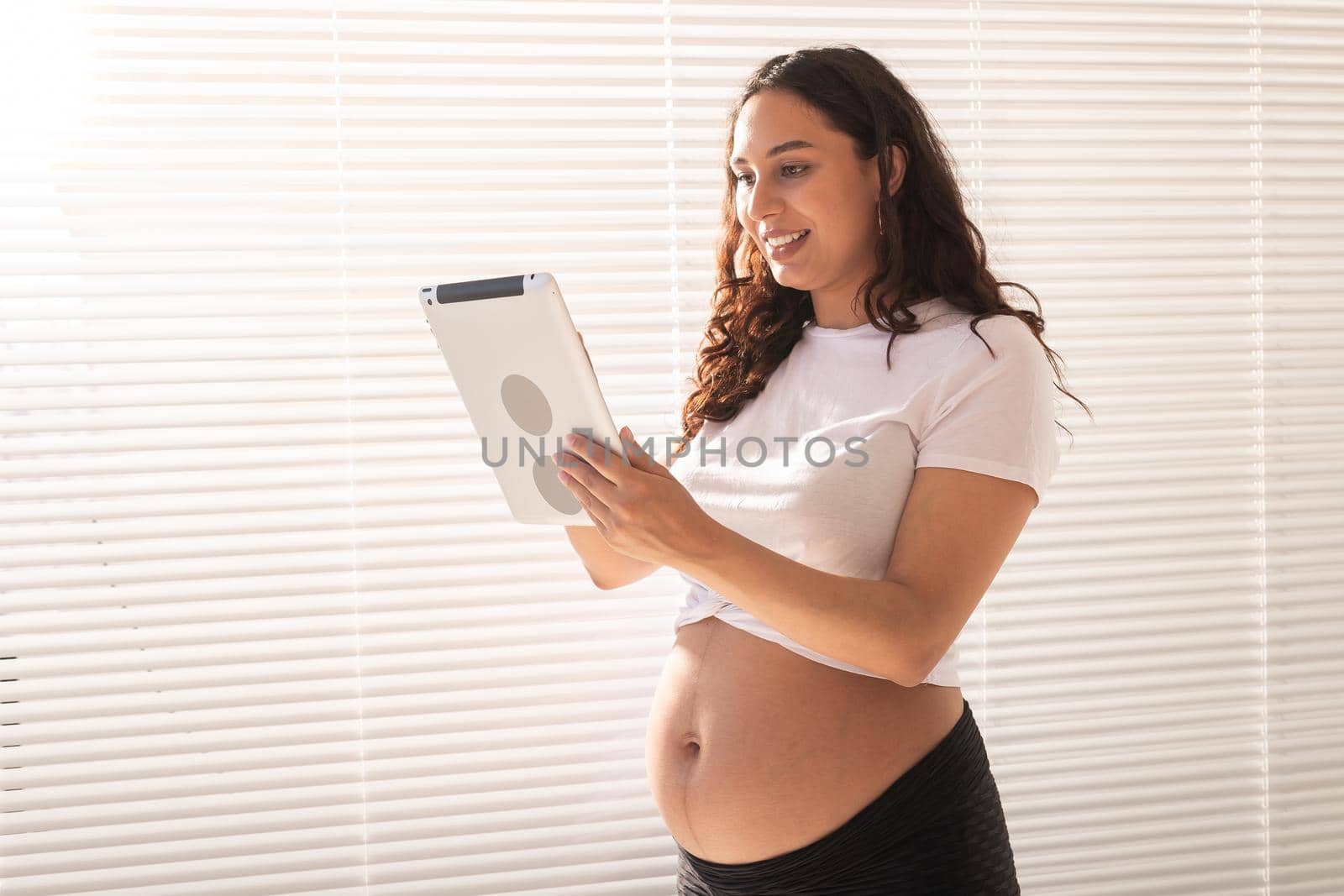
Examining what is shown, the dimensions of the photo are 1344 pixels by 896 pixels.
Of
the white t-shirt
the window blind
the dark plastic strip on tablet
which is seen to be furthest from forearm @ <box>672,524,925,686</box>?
the window blind

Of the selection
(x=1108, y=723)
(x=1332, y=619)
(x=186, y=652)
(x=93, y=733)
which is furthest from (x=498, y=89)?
(x=1332, y=619)

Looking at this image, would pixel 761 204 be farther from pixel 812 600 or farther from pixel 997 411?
pixel 812 600

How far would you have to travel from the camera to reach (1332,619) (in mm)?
2025

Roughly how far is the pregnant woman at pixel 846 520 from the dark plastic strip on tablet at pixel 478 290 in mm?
181

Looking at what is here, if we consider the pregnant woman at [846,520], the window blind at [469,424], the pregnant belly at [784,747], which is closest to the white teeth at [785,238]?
the pregnant woman at [846,520]

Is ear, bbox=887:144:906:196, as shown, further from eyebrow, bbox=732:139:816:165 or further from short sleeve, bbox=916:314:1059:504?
short sleeve, bbox=916:314:1059:504

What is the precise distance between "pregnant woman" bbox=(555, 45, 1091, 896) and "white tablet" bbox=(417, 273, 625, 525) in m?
0.07

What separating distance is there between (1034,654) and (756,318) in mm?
829

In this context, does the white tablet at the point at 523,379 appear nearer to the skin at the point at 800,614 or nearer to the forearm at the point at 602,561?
the skin at the point at 800,614

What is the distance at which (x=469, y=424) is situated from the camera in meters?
1.72

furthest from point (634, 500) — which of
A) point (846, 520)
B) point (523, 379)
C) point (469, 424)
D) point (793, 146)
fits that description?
point (469, 424)

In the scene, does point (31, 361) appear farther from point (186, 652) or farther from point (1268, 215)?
point (1268, 215)

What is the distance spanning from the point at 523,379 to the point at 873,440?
431 millimetres

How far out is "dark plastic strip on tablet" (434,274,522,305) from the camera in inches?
44.1
